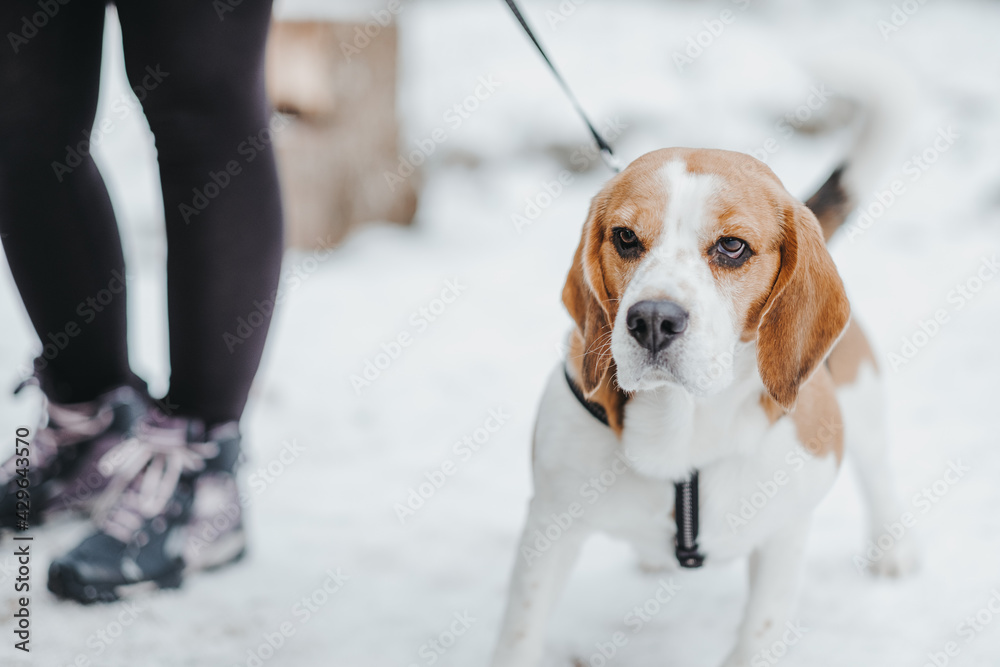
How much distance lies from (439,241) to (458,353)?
1.09 m

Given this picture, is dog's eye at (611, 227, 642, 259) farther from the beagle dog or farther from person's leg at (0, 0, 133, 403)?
person's leg at (0, 0, 133, 403)

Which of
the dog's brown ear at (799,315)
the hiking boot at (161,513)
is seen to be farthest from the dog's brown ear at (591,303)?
the hiking boot at (161,513)

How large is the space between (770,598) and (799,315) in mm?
550

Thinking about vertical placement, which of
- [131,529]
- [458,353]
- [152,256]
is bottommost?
[152,256]

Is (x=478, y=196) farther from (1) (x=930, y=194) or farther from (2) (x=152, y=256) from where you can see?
(1) (x=930, y=194)

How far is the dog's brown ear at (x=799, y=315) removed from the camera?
1231 millimetres

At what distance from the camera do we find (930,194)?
4336 mm

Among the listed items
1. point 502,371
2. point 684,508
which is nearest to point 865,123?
point 684,508

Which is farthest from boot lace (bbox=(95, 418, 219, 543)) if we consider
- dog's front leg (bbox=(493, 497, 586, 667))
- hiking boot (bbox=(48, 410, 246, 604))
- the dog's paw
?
the dog's paw

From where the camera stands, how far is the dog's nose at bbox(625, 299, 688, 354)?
114cm

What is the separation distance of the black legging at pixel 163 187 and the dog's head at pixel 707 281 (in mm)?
693

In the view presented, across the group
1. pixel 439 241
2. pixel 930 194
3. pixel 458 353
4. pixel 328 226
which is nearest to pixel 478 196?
pixel 439 241

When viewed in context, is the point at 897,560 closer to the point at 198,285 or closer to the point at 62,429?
the point at 198,285

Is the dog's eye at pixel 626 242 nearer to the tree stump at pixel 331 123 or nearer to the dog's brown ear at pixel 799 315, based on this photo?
the dog's brown ear at pixel 799 315
